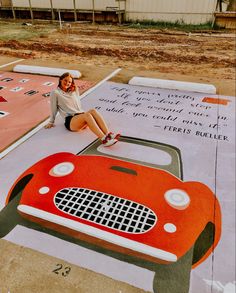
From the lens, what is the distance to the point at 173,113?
14.7ft

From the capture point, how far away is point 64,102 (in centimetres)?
359

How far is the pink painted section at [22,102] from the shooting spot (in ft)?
13.0

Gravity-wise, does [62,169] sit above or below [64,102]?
below

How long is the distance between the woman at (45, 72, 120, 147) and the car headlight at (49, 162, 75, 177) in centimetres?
63

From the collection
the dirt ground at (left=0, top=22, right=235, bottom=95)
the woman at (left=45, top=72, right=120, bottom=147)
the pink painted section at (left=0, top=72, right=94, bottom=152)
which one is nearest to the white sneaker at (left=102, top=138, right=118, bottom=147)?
the woman at (left=45, top=72, right=120, bottom=147)

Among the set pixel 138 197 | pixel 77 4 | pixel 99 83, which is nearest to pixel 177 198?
pixel 138 197

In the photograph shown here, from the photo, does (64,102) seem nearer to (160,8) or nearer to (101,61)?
(101,61)

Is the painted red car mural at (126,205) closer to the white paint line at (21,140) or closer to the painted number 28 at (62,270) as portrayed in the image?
the painted number 28 at (62,270)

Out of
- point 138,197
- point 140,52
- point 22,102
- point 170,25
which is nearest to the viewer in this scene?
point 138,197

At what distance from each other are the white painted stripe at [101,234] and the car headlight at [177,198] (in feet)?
1.83

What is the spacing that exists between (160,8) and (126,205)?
1710cm

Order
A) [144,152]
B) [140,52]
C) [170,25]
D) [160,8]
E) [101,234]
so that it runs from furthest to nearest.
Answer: [170,25] < [160,8] < [140,52] < [144,152] < [101,234]

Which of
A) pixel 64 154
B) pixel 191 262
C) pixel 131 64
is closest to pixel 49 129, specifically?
pixel 64 154

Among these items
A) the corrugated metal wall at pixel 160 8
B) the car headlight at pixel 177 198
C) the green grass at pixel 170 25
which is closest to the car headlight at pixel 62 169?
the car headlight at pixel 177 198
